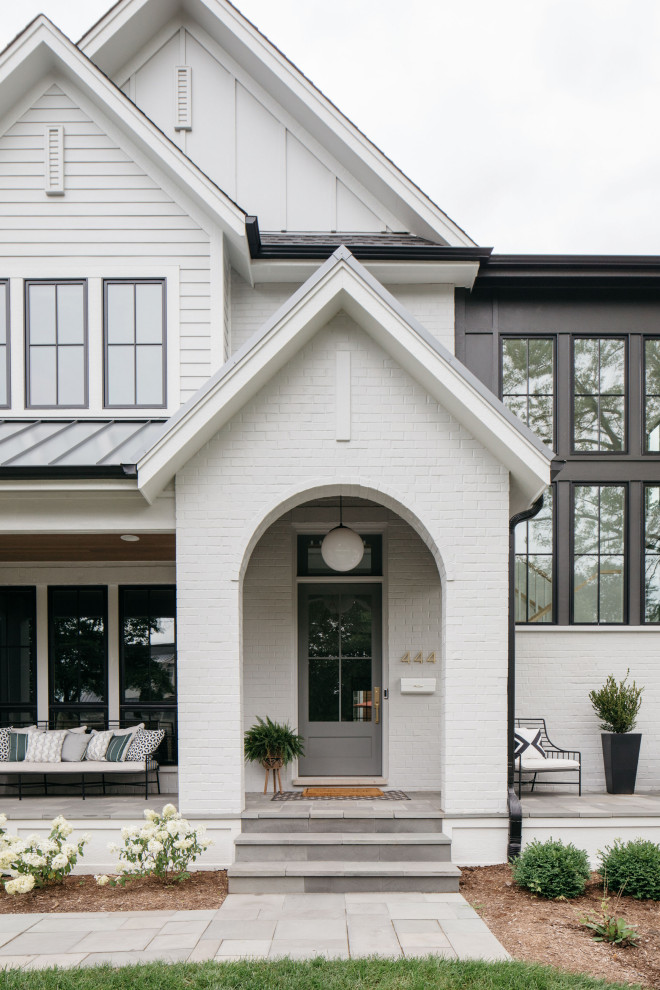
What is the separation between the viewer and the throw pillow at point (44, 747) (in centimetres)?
757

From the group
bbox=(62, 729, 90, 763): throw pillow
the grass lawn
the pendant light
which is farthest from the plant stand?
the grass lawn

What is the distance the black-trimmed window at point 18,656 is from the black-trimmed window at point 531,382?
634cm

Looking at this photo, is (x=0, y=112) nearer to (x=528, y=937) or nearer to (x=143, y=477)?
(x=143, y=477)

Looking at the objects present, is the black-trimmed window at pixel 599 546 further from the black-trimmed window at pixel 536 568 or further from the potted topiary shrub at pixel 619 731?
the potted topiary shrub at pixel 619 731

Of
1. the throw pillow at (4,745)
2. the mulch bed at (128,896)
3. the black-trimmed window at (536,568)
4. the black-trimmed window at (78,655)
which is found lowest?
the mulch bed at (128,896)

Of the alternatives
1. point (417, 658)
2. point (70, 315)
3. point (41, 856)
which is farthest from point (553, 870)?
point (70, 315)

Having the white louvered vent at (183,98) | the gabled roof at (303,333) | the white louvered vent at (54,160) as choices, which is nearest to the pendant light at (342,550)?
the gabled roof at (303,333)

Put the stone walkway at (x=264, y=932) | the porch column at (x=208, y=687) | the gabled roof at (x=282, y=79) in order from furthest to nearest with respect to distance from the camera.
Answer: the gabled roof at (x=282, y=79) < the porch column at (x=208, y=687) < the stone walkway at (x=264, y=932)

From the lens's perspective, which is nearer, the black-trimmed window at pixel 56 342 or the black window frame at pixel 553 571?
the black-trimmed window at pixel 56 342

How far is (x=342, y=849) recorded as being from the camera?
19.7 feet

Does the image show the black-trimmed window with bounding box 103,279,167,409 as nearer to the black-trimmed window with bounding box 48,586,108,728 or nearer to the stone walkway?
the black-trimmed window with bounding box 48,586,108,728

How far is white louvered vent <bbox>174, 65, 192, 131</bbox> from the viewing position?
29.3ft

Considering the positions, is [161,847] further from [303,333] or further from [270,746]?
[303,333]

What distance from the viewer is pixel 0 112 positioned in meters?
7.83
